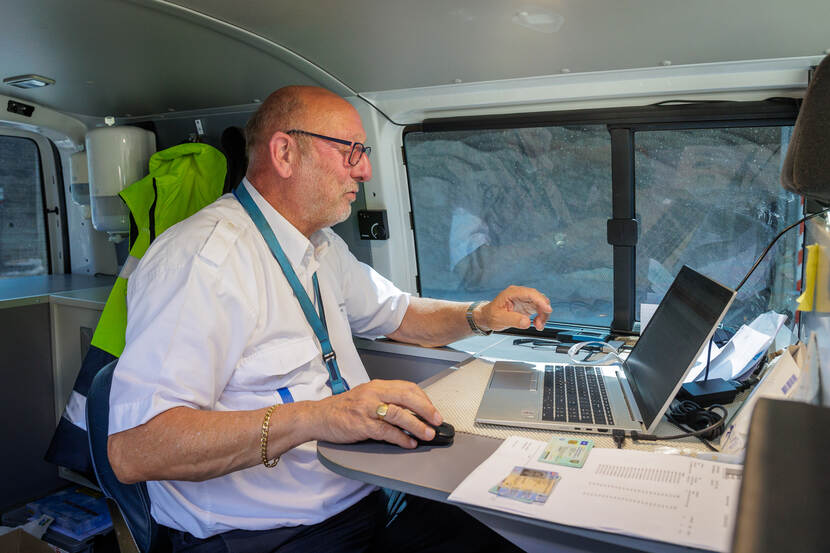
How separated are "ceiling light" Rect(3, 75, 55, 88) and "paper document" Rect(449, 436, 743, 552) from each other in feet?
8.90

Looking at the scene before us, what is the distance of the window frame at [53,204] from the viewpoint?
3920mm

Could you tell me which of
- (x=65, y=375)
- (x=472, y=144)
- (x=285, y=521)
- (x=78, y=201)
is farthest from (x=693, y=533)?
(x=78, y=201)

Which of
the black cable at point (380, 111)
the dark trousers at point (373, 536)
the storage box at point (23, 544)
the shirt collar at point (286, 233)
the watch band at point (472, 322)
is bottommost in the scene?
the storage box at point (23, 544)

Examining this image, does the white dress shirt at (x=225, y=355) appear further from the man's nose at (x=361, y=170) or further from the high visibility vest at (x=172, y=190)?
the high visibility vest at (x=172, y=190)

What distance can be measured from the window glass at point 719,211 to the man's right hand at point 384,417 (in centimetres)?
147

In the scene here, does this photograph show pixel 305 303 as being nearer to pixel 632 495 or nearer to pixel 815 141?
pixel 632 495

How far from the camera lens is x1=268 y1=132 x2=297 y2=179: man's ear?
70.5 inches

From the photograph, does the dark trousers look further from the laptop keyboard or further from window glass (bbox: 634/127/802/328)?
window glass (bbox: 634/127/802/328)

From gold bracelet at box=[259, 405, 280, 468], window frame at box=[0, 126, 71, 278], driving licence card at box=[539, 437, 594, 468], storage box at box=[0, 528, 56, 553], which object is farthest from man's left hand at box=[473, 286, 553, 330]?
window frame at box=[0, 126, 71, 278]

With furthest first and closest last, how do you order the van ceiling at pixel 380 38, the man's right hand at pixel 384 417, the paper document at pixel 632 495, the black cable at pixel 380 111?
the black cable at pixel 380 111 < the van ceiling at pixel 380 38 < the man's right hand at pixel 384 417 < the paper document at pixel 632 495

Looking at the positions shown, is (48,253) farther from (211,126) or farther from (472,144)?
(472,144)

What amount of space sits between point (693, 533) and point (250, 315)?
1082 millimetres

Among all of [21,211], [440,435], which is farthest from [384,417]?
[21,211]

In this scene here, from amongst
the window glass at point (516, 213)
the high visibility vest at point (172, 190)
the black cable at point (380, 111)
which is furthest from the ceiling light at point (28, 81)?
the window glass at point (516, 213)
